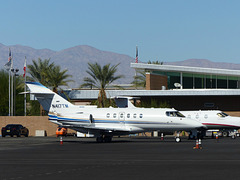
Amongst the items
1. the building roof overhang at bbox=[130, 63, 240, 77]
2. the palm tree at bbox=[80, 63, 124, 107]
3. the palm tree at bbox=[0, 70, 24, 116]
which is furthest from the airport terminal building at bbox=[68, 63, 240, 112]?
the palm tree at bbox=[0, 70, 24, 116]

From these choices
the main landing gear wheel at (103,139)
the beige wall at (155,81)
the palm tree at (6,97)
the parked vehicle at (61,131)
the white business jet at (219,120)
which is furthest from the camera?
the palm tree at (6,97)

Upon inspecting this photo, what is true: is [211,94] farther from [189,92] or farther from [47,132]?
[47,132]

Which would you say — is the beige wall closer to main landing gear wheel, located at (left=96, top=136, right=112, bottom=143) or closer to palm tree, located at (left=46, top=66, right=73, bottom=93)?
palm tree, located at (left=46, top=66, right=73, bottom=93)

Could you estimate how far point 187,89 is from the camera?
73875 mm

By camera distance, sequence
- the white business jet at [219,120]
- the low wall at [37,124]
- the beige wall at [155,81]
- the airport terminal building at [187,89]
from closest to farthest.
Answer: the white business jet at [219,120], the low wall at [37,124], the airport terminal building at [187,89], the beige wall at [155,81]

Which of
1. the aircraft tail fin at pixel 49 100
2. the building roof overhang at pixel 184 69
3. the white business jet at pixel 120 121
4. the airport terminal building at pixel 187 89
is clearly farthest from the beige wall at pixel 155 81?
the white business jet at pixel 120 121

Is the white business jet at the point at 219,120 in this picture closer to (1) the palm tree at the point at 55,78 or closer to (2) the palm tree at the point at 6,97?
(1) the palm tree at the point at 55,78

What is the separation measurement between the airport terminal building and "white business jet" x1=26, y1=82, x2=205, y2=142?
24546 millimetres

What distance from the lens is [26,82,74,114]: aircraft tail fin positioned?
45.6 m

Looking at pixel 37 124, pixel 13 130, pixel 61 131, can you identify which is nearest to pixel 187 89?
pixel 61 131

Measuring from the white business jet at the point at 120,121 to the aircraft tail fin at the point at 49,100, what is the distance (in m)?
0.69

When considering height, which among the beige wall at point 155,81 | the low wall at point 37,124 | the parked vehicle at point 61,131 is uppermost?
the beige wall at point 155,81

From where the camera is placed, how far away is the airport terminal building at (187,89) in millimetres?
68325

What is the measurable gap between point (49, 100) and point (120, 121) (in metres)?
6.99
